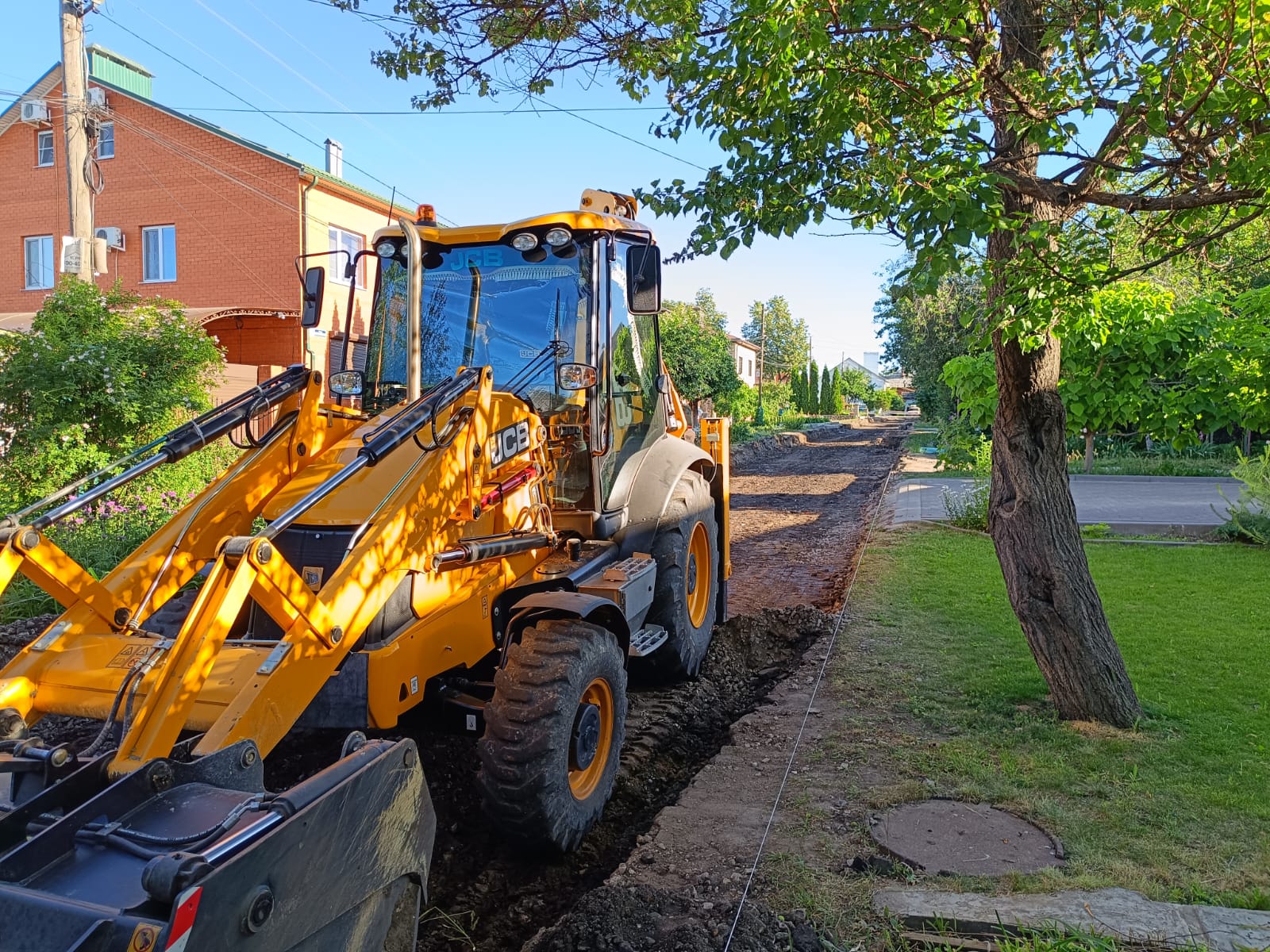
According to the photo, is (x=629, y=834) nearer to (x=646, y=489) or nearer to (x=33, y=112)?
(x=646, y=489)

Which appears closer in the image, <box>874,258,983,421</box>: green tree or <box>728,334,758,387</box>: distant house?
<box>874,258,983,421</box>: green tree

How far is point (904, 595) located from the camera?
9242mm

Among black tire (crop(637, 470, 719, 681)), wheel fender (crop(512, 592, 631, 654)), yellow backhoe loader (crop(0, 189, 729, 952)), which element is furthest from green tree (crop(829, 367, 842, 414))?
wheel fender (crop(512, 592, 631, 654))

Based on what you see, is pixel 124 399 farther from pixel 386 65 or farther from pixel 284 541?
pixel 284 541

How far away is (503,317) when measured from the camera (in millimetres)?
5398

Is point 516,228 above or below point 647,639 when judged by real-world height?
above

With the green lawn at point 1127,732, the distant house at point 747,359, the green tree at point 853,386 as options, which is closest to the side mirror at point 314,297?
the green lawn at point 1127,732

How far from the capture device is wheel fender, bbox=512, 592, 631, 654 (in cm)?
411

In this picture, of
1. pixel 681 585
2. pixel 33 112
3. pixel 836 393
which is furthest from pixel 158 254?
pixel 836 393

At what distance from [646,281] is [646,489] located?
133 centimetres

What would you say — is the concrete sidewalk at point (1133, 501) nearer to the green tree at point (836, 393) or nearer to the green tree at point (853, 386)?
the green tree at point (836, 393)

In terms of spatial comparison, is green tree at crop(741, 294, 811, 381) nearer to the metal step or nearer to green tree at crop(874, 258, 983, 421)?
green tree at crop(874, 258, 983, 421)

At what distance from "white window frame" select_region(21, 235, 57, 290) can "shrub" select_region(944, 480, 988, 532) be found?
23414 millimetres

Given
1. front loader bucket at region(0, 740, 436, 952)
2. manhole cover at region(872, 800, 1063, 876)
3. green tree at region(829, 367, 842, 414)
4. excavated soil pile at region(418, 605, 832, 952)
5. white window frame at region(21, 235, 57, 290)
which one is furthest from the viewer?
green tree at region(829, 367, 842, 414)
